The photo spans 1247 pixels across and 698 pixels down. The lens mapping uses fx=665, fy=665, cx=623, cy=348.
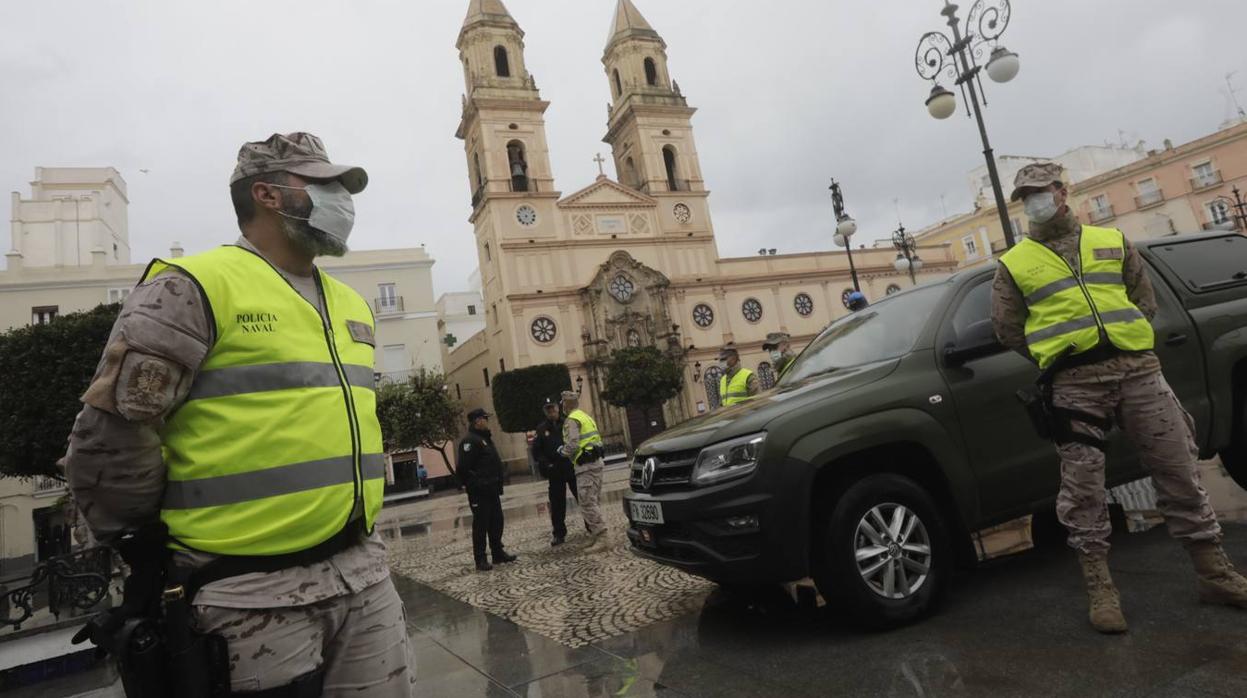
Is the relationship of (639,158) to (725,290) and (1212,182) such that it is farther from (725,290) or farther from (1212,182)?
(1212,182)

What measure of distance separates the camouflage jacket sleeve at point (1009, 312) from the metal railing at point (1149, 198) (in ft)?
163

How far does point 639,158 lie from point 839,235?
25.3m

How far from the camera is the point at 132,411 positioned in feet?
4.79

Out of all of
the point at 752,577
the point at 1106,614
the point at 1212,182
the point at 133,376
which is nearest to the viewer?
the point at 133,376

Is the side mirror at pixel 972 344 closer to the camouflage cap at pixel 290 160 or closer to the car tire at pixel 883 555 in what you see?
the car tire at pixel 883 555

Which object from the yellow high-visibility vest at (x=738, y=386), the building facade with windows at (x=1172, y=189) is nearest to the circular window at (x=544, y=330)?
the building facade with windows at (x=1172, y=189)

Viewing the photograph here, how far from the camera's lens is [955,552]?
146 inches

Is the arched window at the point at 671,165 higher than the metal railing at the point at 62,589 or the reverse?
higher

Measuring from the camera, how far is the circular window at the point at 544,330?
35625 mm

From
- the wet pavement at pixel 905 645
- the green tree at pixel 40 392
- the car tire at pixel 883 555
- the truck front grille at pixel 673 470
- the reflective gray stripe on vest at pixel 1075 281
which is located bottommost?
the wet pavement at pixel 905 645

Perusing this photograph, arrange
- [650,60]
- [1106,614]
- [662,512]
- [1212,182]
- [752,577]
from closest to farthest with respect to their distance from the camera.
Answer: [1106,614] < [752,577] < [662,512] < [1212,182] < [650,60]

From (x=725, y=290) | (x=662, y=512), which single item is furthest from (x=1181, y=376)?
(x=725, y=290)

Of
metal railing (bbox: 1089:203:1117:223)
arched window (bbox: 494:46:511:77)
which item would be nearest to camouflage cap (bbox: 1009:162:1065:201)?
arched window (bbox: 494:46:511:77)

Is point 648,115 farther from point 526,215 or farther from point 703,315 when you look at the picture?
point 703,315
